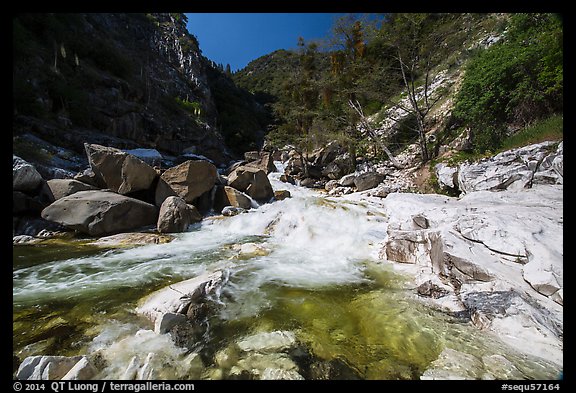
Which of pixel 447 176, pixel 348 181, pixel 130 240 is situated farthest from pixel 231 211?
pixel 447 176

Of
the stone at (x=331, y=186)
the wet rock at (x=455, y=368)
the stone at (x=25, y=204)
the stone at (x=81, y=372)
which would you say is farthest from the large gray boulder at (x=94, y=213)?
the stone at (x=331, y=186)

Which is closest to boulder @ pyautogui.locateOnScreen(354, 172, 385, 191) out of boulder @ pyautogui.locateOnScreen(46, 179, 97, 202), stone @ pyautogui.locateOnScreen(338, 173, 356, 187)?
stone @ pyautogui.locateOnScreen(338, 173, 356, 187)

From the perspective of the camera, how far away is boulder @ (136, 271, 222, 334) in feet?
9.25

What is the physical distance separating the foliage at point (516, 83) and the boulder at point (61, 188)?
52.9ft

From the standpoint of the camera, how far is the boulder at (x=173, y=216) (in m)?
8.42

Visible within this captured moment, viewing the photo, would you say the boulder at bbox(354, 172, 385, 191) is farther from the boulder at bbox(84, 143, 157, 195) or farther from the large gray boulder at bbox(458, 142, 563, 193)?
the boulder at bbox(84, 143, 157, 195)

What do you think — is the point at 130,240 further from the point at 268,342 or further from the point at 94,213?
the point at 268,342

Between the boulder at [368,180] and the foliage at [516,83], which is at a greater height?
the foliage at [516,83]

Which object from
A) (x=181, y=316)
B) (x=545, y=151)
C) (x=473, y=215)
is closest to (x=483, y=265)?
(x=473, y=215)

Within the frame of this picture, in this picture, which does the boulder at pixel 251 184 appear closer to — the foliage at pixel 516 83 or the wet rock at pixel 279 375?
the foliage at pixel 516 83

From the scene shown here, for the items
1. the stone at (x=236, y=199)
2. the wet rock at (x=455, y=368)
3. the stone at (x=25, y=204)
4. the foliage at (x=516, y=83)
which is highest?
the foliage at (x=516, y=83)

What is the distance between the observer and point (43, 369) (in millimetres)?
2010

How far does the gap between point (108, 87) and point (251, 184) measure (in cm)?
2445
